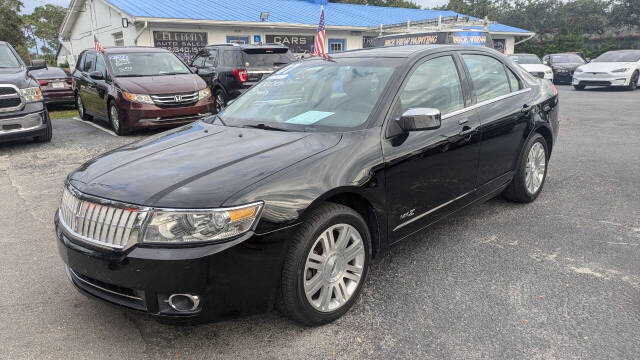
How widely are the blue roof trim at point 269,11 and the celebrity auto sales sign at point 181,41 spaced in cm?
79

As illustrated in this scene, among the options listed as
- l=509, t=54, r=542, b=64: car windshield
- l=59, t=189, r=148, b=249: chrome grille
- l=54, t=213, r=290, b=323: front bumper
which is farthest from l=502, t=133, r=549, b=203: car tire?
l=509, t=54, r=542, b=64: car windshield

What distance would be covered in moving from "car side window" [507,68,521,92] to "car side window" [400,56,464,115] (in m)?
0.97

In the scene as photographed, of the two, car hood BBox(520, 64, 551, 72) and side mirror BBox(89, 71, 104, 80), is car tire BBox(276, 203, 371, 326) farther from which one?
car hood BBox(520, 64, 551, 72)

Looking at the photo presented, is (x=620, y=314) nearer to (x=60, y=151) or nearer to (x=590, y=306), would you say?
(x=590, y=306)

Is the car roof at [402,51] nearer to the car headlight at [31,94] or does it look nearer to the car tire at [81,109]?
the car headlight at [31,94]

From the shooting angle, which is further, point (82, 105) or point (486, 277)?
point (82, 105)

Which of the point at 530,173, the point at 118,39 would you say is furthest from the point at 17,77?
the point at 118,39

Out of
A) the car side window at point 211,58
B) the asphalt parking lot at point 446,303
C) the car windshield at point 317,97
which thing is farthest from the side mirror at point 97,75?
the car windshield at point 317,97

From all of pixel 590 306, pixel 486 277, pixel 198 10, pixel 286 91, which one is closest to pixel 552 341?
pixel 590 306

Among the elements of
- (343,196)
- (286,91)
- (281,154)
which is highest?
(286,91)

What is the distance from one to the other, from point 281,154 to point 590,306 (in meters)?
2.17

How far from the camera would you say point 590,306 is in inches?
120

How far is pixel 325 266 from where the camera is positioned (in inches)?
111

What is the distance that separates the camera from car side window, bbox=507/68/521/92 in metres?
4.63
